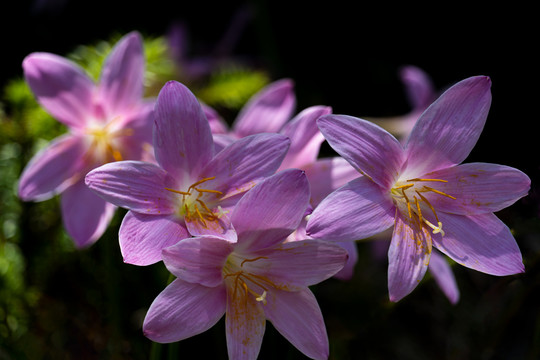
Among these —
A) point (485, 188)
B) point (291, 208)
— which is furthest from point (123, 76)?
point (485, 188)

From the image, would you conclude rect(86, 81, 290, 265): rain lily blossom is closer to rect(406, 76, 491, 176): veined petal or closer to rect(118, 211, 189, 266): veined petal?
rect(118, 211, 189, 266): veined petal

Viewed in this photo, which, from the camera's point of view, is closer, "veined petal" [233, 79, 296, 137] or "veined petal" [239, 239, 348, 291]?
"veined petal" [239, 239, 348, 291]

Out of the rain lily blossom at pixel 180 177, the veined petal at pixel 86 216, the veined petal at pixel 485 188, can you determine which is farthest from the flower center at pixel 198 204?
the veined petal at pixel 485 188

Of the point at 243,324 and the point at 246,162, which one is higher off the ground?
the point at 246,162

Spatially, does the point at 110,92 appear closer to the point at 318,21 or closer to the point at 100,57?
the point at 100,57

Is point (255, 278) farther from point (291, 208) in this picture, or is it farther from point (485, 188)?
point (485, 188)

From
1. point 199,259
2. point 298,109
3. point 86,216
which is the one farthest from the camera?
point 298,109

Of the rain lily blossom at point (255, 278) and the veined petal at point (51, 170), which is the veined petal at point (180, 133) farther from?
the veined petal at point (51, 170)

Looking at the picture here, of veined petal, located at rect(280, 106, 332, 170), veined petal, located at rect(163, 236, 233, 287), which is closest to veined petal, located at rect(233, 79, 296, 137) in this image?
veined petal, located at rect(280, 106, 332, 170)
